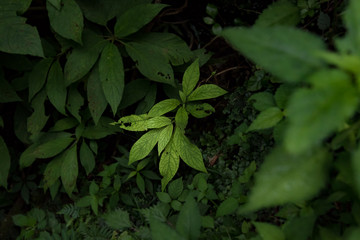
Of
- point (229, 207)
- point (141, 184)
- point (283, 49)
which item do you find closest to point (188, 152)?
point (229, 207)

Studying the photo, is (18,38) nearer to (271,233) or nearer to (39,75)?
(39,75)

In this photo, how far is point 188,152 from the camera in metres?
1.66

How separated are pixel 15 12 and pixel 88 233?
136 centimetres

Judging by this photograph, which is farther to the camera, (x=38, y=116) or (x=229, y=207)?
(x=38, y=116)

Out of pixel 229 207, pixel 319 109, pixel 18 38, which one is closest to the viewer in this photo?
pixel 319 109

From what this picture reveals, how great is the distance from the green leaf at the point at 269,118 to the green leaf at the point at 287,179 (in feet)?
1.00

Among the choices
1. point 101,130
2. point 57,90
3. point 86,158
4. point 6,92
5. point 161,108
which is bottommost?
point 86,158

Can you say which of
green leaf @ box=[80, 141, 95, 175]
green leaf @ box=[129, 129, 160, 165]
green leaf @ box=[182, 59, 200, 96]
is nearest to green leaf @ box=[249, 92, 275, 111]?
green leaf @ box=[182, 59, 200, 96]

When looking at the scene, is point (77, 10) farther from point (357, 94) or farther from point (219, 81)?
point (357, 94)

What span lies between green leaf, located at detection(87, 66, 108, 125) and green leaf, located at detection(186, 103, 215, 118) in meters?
0.49

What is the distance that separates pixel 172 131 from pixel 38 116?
3.10 ft

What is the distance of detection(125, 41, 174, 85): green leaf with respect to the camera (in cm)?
177

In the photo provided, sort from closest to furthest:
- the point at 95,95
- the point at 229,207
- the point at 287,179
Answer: the point at 287,179 → the point at 229,207 → the point at 95,95

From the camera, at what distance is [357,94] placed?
68 cm
